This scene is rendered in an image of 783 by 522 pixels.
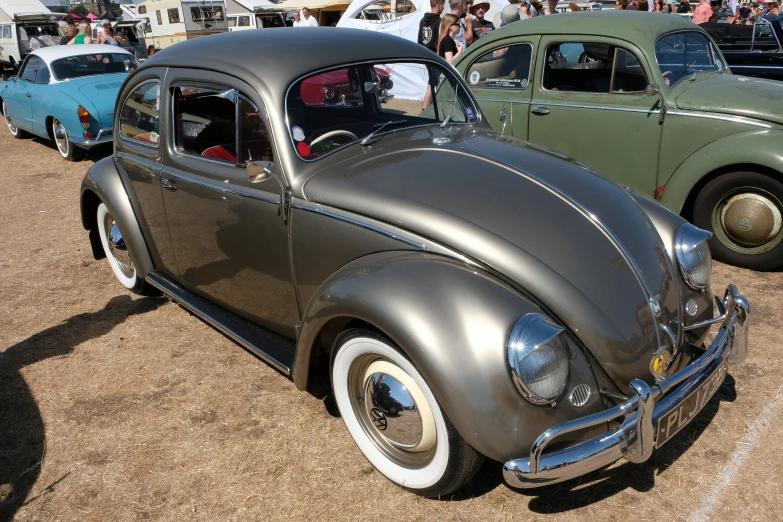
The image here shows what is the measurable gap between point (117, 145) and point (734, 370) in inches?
154

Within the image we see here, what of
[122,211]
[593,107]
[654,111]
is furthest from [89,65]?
[654,111]

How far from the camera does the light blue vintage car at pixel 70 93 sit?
329 inches

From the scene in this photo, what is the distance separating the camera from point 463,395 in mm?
2184

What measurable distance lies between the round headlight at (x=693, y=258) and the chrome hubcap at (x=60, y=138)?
8.28 meters

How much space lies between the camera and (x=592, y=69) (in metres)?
5.38

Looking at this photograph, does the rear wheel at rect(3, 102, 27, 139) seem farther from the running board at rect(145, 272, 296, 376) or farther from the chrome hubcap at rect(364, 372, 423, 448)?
the chrome hubcap at rect(364, 372, 423, 448)

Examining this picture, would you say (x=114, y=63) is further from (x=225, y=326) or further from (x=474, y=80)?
(x=225, y=326)

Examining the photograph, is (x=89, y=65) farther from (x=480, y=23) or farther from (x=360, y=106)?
(x=360, y=106)

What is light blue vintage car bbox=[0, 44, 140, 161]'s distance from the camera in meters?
8.36

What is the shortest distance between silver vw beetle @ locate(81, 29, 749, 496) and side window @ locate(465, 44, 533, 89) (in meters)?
2.06

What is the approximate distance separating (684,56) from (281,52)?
11.9 feet

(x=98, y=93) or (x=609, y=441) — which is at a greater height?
(x=98, y=93)

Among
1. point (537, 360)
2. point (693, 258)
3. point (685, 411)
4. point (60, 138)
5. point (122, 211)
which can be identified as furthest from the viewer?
point (60, 138)

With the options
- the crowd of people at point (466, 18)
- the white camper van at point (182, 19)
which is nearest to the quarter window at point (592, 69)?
the crowd of people at point (466, 18)
